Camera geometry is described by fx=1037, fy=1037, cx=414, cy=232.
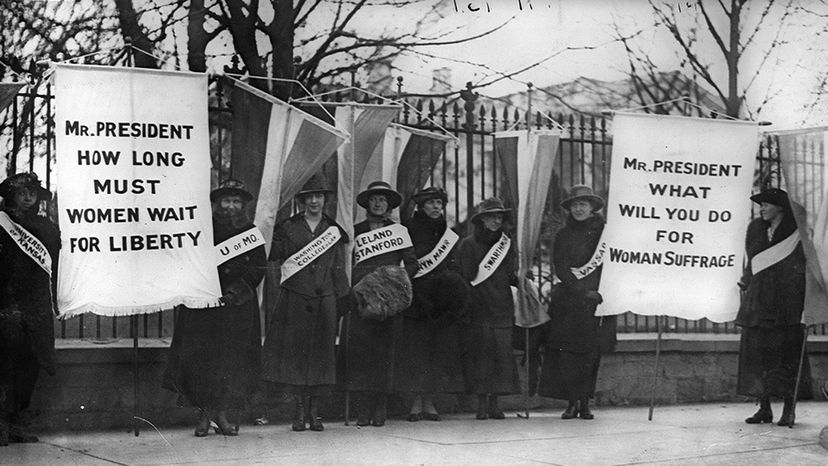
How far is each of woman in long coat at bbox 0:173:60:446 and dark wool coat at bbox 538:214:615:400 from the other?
4.40 m

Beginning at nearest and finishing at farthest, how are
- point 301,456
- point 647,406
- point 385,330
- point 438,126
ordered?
point 301,456, point 385,330, point 438,126, point 647,406

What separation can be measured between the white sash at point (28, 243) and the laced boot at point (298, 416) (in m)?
2.19

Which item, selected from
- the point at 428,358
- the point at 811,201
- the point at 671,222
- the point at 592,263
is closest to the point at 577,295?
the point at 592,263

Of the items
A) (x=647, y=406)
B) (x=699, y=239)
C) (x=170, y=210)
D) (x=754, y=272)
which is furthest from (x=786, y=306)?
(x=170, y=210)

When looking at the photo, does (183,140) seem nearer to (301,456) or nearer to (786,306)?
(301,456)

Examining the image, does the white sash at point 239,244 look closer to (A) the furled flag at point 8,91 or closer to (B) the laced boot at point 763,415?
(A) the furled flag at point 8,91

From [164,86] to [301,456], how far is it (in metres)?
2.83

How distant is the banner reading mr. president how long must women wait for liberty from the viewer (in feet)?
28.9

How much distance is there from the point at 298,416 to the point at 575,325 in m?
2.72

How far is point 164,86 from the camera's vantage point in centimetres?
750

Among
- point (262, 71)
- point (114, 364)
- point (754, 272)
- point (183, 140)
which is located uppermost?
point (262, 71)

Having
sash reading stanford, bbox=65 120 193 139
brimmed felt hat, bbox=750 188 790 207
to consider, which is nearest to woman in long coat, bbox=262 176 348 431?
sash reading stanford, bbox=65 120 193 139

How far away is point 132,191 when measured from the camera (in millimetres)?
7340

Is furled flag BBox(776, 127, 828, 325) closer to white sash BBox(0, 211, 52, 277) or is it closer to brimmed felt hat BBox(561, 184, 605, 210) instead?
brimmed felt hat BBox(561, 184, 605, 210)
